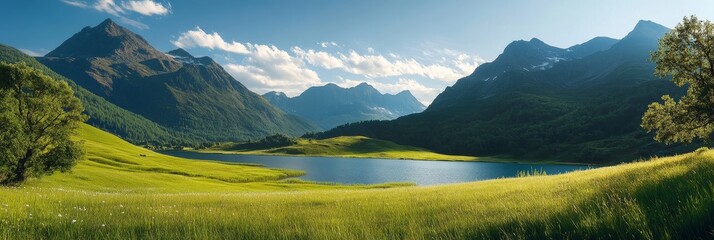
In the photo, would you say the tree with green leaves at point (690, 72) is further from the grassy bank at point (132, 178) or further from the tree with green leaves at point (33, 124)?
the grassy bank at point (132, 178)

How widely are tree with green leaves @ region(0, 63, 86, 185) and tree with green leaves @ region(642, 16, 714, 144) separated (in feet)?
165

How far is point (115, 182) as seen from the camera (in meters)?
53.3

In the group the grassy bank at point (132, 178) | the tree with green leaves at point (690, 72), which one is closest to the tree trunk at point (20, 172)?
the grassy bank at point (132, 178)

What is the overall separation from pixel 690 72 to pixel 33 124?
54763 millimetres

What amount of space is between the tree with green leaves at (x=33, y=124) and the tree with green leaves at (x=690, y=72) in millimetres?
50275

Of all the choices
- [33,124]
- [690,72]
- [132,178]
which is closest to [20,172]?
[33,124]

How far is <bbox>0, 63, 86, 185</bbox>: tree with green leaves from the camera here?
121ft

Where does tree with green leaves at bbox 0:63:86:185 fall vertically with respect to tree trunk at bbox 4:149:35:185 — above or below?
above

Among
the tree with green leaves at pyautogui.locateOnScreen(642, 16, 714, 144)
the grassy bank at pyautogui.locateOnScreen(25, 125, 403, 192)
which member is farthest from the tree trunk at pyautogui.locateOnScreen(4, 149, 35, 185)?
the tree with green leaves at pyautogui.locateOnScreen(642, 16, 714, 144)

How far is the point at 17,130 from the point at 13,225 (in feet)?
124

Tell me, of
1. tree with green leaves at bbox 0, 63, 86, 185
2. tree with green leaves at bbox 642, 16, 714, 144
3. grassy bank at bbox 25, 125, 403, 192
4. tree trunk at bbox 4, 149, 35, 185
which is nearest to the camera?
tree with green leaves at bbox 642, 16, 714, 144

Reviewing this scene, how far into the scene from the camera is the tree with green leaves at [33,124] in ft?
121

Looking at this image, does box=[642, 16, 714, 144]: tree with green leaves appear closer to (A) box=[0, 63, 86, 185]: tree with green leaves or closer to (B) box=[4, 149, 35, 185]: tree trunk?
(A) box=[0, 63, 86, 185]: tree with green leaves

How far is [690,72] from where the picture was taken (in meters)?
25.5
